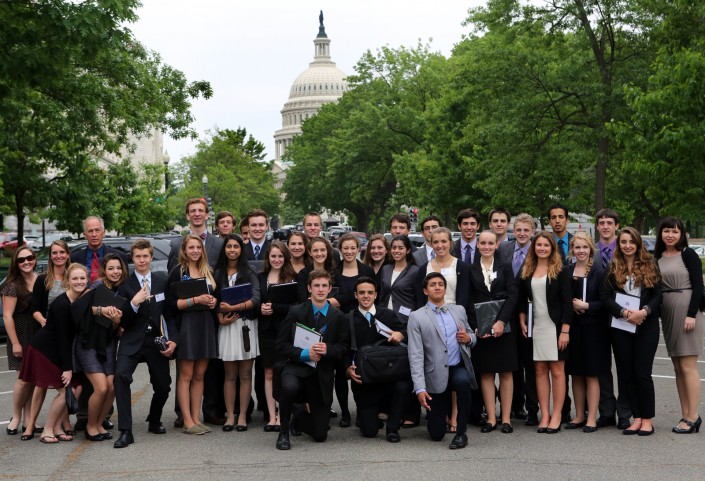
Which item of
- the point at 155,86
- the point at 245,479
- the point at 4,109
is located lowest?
the point at 245,479

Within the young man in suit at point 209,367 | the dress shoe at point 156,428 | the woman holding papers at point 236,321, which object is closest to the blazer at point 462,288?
the woman holding papers at point 236,321

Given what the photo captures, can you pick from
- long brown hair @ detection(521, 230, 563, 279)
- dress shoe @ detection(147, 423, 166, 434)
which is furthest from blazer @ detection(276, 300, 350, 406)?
long brown hair @ detection(521, 230, 563, 279)

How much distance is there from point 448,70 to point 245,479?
51443 millimetres

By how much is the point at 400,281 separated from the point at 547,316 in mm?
1380

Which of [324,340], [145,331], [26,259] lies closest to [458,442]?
[324,340]

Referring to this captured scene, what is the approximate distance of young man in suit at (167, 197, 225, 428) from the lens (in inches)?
387

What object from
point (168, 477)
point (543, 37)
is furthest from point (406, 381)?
point (543, 37)

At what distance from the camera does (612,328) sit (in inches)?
365

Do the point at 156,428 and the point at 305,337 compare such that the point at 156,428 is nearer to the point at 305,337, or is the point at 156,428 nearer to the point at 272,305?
the point at 272,305

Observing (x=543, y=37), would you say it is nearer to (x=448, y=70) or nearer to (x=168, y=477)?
(x=448, y=70)

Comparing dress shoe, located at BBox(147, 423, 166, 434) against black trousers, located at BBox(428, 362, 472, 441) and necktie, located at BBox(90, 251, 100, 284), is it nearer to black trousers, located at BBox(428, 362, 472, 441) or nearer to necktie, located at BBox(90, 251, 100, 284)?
necktie, located at BBox(90, 251, 100, 284)

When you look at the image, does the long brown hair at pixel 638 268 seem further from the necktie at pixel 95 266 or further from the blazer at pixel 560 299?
the necktie at pixel 95 266

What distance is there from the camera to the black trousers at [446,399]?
28.9 feet

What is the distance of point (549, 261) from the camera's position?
9289 millimetres
